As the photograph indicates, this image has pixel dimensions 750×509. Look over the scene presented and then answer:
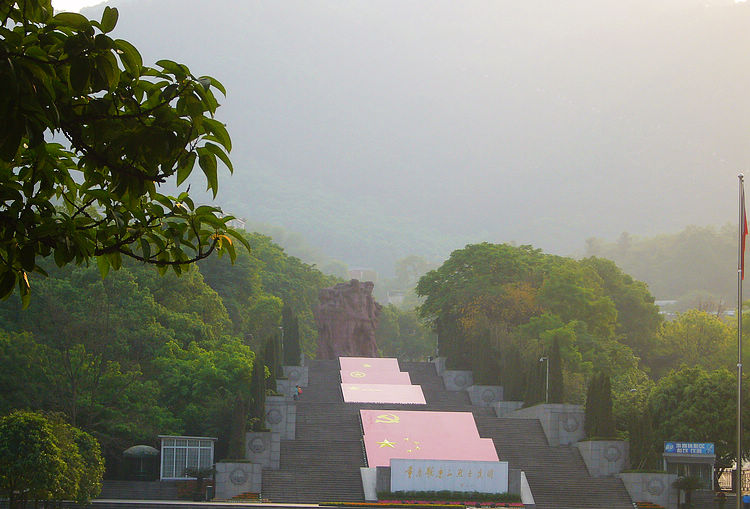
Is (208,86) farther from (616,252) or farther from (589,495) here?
(616,252)

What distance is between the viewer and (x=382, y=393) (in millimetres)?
50156

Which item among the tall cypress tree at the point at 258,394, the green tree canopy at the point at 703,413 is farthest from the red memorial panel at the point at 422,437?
the green tree canopy at the point at 703,413

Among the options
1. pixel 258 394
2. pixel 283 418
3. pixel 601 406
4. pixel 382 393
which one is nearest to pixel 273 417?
pixel 283 418

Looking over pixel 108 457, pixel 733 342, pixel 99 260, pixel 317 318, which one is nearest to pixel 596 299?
pixel 733 342

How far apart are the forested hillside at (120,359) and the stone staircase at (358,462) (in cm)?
323

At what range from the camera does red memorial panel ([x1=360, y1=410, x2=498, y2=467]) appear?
3941 cm

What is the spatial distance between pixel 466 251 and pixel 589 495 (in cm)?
2474

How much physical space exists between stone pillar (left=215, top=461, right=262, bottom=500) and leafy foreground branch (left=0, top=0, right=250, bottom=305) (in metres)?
30.7

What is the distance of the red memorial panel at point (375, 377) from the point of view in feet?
Answer: 175

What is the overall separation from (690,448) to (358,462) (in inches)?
452

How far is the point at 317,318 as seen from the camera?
6097cm

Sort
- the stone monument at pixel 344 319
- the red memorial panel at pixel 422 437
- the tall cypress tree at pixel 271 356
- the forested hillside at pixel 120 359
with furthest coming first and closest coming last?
the stone monument at pixel 344 319 → the tall cypress tree at pixel 271 356 → the red memorial panel at pixel 422 437 → the forested hillside at pixel 120 359

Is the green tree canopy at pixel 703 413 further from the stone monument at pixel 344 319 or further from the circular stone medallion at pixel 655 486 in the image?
the stone monument at pixel 344 319

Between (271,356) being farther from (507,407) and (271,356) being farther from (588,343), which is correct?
(588,343)
